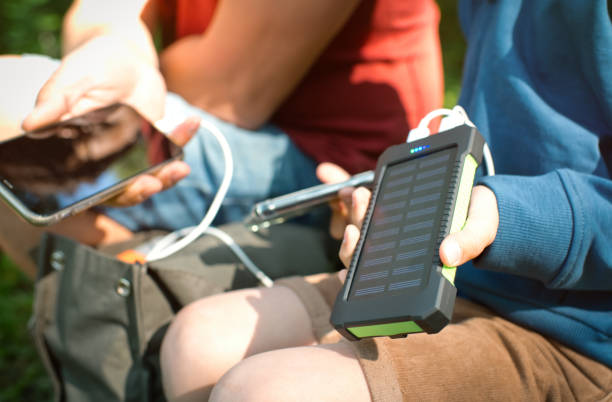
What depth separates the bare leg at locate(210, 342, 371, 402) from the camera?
21.9 inches

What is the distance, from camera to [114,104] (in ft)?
2.76

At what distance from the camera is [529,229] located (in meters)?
0.59

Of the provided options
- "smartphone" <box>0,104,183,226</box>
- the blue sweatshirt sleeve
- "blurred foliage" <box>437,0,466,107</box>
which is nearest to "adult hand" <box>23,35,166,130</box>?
"smartphone" <box>0,104,183,226</box>

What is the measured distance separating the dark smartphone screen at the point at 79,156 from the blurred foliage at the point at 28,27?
1.05 m

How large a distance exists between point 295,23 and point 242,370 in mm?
602

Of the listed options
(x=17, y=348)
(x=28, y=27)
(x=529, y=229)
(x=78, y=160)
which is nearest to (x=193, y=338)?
(x=78, y=160)

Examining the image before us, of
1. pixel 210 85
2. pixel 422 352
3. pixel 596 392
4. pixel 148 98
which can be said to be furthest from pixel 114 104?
pixel 596 392

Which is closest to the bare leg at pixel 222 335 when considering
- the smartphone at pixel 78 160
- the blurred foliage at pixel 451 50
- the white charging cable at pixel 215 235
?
the white charging cable at pixel 215 235

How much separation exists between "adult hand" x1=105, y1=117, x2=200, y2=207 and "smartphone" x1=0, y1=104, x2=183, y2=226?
0.01 m

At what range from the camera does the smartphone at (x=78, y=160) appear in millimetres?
706

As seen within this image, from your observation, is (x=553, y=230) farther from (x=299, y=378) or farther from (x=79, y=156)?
(x=79, y=156)

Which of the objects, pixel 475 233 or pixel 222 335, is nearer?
pixel 475 233

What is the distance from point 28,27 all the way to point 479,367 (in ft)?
5.96

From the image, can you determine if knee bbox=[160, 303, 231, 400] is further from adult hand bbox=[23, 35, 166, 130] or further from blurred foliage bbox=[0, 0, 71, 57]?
blurred foliage bbox=[0, 0, 71, 57]
